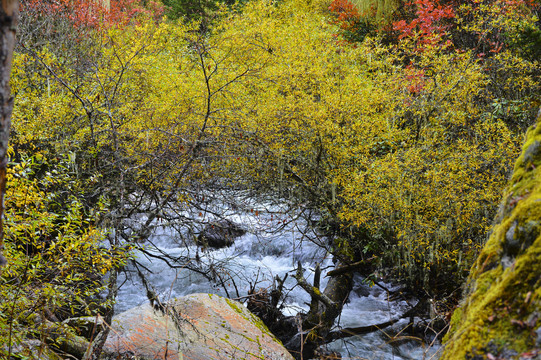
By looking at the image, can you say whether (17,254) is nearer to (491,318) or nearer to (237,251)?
(491,318)

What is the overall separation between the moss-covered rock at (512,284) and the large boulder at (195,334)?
217cm

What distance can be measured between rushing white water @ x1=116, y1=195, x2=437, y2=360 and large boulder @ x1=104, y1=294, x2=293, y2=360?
0.82 metres

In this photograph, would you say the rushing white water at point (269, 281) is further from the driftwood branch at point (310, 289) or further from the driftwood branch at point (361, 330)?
the driftwood branch at point (310, 289)

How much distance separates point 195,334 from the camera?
3609mm

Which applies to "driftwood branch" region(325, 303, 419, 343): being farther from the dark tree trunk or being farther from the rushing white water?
the dark tree trunk

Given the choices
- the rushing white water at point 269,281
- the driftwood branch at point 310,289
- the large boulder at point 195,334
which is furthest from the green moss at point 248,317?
the driftwood branch at point 310,289

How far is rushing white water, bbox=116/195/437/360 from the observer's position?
556 cm

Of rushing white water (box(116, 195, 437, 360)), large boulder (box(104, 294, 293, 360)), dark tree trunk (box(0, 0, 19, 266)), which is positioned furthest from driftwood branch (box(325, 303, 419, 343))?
dark tree trunk (box(0, 0, 19, 266))

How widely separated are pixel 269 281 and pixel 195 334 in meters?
3.54

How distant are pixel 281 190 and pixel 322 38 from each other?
3.45 metres

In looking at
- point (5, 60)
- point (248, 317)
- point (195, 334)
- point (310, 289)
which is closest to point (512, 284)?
point (5, 60)

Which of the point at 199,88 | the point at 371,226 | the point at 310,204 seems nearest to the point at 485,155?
the point at 371,226

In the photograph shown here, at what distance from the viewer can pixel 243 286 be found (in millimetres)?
7348

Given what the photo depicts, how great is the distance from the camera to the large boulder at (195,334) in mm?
3289
